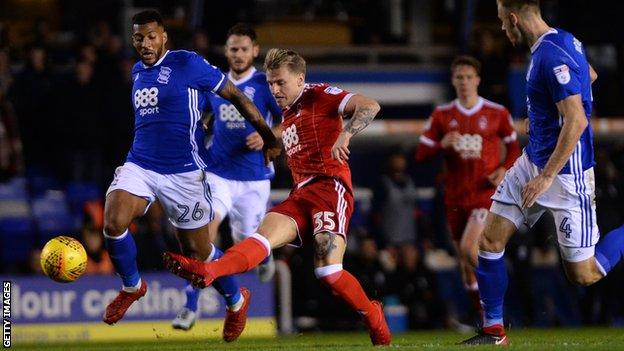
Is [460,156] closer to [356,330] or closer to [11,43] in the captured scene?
[356,330]

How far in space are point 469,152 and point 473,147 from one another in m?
0.06

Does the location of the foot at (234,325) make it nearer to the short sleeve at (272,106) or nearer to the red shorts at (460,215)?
the short sleeve at (272,106)

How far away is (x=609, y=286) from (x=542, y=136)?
814 cm

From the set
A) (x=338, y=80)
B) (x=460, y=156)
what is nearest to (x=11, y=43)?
(x=338, y=80)

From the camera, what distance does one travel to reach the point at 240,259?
893 centimetres

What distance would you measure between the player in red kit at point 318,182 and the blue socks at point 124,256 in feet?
4.83

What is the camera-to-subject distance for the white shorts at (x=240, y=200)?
12258 millimetres

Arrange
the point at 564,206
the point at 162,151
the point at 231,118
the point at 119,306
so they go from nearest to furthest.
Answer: the point at 564,206, the point at 119,306, the point at 162,151, the point at 231,118

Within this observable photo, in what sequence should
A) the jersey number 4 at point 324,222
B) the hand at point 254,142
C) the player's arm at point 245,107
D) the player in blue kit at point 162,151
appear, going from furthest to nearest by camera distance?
1. the hand at point 254,142
2. the player's arm at point 245,107
3. the player in blue kit at point 162,151
4. the jersey number 4 at point 324,222

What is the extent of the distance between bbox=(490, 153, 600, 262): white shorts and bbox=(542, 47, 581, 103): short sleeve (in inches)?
25.9

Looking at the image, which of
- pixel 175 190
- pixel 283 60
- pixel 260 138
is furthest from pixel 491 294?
pixel 260 138

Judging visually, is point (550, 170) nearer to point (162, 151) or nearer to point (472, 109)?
point (162, 151)

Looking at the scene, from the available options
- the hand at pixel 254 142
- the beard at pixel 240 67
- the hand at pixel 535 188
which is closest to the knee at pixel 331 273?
the hand at pixel 535 188

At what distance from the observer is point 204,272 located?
27.9 feet
